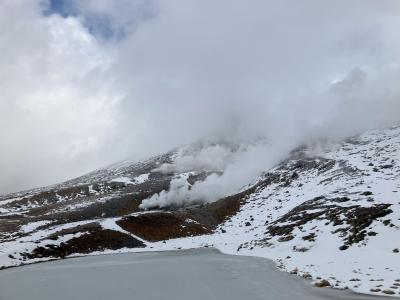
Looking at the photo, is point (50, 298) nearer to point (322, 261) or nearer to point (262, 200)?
point (322, 261)

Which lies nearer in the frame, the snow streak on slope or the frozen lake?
the frozen lake

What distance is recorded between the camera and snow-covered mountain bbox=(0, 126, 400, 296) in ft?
132

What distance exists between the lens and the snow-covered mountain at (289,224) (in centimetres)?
4012

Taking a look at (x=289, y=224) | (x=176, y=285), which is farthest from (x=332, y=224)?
(x=176, y=285)

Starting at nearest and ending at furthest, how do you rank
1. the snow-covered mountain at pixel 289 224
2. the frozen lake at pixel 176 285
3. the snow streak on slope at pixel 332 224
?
the frozen lake at pixel 176 285 → the snow streak on slope at pixel 332 224 → the snow-covered mountain at pixel 289 224

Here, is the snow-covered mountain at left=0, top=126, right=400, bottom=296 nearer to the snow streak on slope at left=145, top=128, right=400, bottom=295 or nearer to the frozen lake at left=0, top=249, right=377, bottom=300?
the snow streak on slope at left=145, top=128, right=400, bottom=295

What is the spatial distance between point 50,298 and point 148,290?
7.22 meters

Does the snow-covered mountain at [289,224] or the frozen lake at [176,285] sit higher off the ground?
the snow-covered mountain at [289,224]

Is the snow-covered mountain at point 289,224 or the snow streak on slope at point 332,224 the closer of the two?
the snow streak on slope at point 332,224

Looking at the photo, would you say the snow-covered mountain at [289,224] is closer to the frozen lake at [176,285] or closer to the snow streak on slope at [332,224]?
the snow streak on slope at [332,224]

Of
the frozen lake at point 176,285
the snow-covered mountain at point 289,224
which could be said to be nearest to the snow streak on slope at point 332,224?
the snow-covered mountain at point 289,224

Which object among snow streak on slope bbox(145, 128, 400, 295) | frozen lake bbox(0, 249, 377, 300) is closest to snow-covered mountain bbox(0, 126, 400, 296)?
snow streak on slope bbox(145, 128, 400, 295)

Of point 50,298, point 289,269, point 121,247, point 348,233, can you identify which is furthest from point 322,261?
point 121,247

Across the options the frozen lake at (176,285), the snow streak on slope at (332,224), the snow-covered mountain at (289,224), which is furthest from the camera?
the snow-covered mountain at (289,224)
